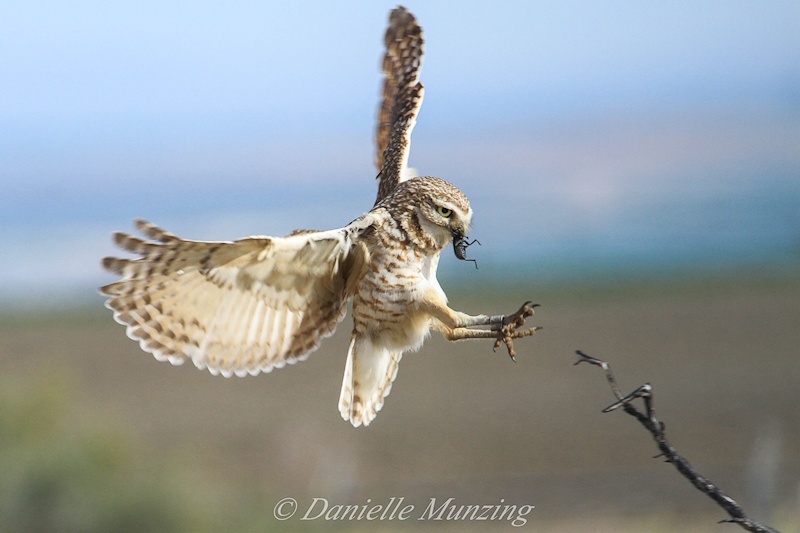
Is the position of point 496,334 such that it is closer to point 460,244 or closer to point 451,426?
point 460,244

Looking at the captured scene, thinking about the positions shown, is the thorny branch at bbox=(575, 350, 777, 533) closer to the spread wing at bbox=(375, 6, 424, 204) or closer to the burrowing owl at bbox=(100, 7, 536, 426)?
the burrowing owl at bbox=(100, 7, 536, 426)

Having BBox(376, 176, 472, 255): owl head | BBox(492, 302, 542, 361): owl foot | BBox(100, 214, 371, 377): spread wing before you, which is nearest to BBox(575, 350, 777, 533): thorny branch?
BBox(492, 302, 542, 361): owl foot

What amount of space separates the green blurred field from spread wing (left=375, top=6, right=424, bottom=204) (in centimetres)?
341

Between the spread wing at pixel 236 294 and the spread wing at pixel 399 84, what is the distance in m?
1.27

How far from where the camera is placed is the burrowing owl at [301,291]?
11.5ft

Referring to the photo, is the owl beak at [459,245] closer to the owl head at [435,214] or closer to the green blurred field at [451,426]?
the owl head at [435,214]

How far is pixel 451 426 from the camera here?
2558cm

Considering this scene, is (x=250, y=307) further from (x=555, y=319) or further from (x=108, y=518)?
(x=555, y=319)

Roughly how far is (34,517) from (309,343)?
7079 millimetres

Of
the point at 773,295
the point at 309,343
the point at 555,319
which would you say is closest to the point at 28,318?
the point at 555,319

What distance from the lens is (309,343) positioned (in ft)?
12.7

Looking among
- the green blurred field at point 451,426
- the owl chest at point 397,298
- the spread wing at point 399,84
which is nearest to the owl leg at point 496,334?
the owl chest at point 397,298

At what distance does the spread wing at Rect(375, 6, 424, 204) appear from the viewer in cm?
501

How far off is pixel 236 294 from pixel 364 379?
2.24ft
